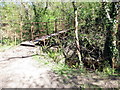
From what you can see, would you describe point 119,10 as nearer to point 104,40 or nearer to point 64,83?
point 104,40

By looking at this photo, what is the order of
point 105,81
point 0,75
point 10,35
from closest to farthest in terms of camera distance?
point 105,81
point 0,75
point 10,35

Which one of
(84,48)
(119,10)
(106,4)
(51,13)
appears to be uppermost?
(51,13)

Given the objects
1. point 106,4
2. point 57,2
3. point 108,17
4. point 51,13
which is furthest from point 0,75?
point 57,2

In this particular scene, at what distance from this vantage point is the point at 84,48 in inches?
275

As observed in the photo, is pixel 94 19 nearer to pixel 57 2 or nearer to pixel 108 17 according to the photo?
pixel 108 17

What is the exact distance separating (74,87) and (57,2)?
1266cm

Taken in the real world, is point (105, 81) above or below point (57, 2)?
below

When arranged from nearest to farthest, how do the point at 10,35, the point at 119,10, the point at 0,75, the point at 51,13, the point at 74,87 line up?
the point at 74,87
the point at 0,75
the point at 119,10
the point at 10,35
the point at 51,13

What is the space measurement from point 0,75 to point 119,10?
6931 millimetres

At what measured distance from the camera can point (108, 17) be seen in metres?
6.27

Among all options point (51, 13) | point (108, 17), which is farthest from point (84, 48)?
point (51, 13)

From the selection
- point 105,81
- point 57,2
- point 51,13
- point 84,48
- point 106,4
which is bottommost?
point 105,81

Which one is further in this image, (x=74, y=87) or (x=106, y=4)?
(x=106, y=4)

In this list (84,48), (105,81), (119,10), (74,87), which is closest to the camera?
(74,87)
